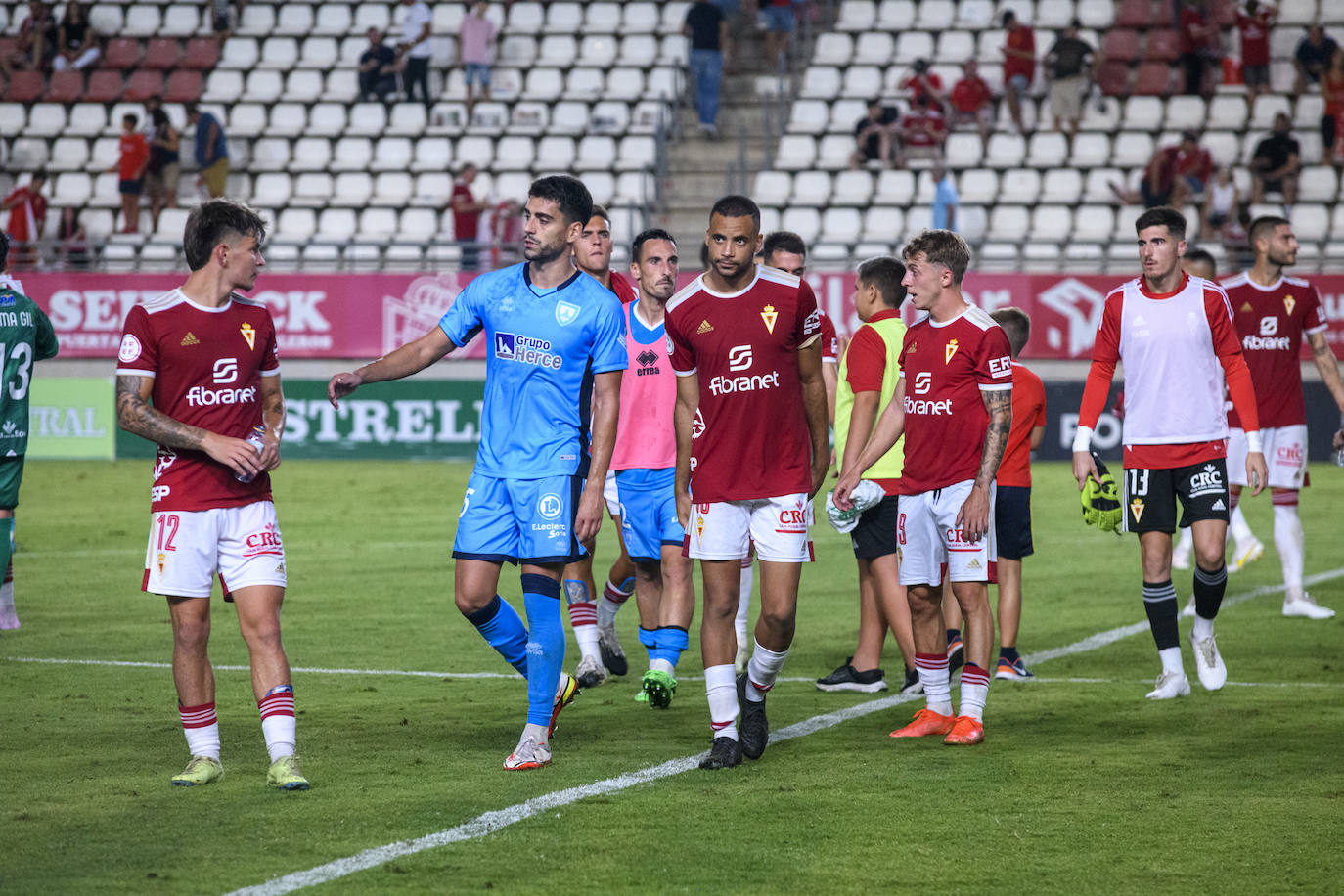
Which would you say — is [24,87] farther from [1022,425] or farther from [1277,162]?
[1022,425]

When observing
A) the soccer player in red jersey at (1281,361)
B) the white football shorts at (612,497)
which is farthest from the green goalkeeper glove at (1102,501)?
the soccer player in red jersey at (1281,361)

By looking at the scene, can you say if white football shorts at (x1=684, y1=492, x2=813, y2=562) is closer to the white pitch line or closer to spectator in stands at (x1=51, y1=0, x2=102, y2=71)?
the white pitch line

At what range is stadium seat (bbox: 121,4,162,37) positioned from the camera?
31.4 meters

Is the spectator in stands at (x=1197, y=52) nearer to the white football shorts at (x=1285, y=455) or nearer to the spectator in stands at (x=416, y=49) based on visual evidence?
the spectator in stands at (x=416, y=49)

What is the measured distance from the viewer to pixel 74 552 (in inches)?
564

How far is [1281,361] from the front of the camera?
36.0 feet

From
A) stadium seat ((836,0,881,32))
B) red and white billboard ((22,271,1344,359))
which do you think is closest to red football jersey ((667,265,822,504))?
red and white billboard ((22,271,1344,359))

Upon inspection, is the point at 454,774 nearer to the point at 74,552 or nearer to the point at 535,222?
the point at 535,222

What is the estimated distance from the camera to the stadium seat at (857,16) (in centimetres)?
2883

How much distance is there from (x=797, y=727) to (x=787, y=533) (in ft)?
4.05

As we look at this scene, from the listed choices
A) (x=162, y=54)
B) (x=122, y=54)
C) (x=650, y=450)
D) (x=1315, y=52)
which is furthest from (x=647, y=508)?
(x=122, y=54)

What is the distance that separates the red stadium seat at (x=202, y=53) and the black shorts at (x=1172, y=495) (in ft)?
84.0

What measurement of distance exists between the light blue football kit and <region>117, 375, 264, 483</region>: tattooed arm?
3.03 feet

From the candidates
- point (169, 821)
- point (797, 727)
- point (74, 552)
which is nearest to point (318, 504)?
point (74, 552)
